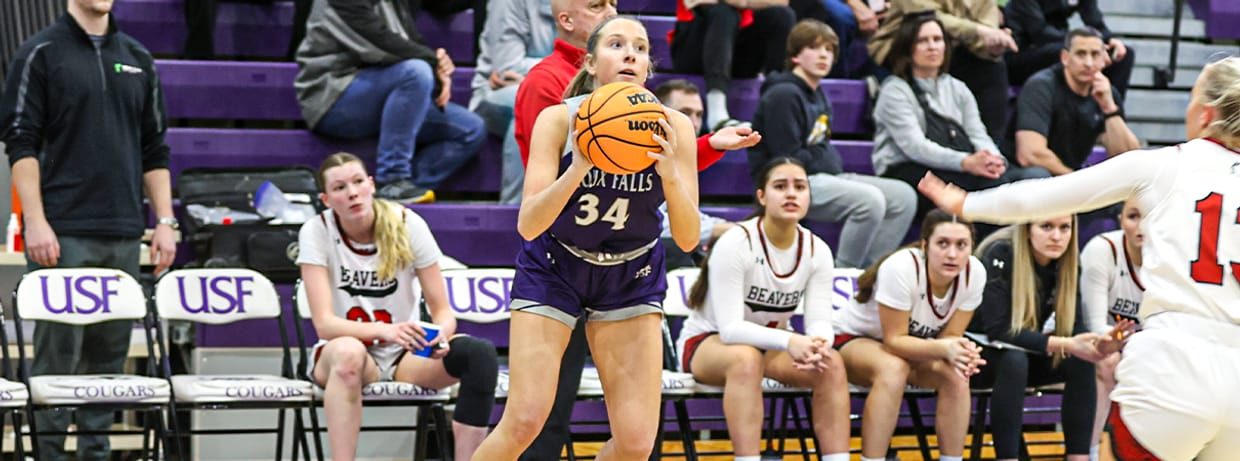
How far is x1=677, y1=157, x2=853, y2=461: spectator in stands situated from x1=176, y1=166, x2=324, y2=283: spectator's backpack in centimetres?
194

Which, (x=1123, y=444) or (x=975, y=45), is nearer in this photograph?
(x=1123, y=444)

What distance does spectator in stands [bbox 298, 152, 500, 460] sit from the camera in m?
5.28

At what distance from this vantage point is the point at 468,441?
5.25 m

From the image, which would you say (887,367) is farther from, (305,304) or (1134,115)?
(1134,115)

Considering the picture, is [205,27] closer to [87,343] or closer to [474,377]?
[87,343]

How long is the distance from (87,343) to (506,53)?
8.85 ft

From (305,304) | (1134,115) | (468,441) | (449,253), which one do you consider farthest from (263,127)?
(1134,115)

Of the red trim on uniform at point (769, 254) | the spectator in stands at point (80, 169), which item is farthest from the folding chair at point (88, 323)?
the red trim on uniform at point (769, 254)

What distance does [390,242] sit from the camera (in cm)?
557

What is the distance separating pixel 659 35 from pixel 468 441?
413 centimetres

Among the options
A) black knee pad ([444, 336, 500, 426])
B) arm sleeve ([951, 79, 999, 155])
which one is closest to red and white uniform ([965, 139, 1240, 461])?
black knee pad ([444, 336, 500, 426])

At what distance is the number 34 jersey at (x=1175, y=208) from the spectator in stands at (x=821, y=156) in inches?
146

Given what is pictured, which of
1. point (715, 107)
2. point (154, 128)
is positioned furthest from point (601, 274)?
point (715, 107)

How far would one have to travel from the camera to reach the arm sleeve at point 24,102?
5.72m
